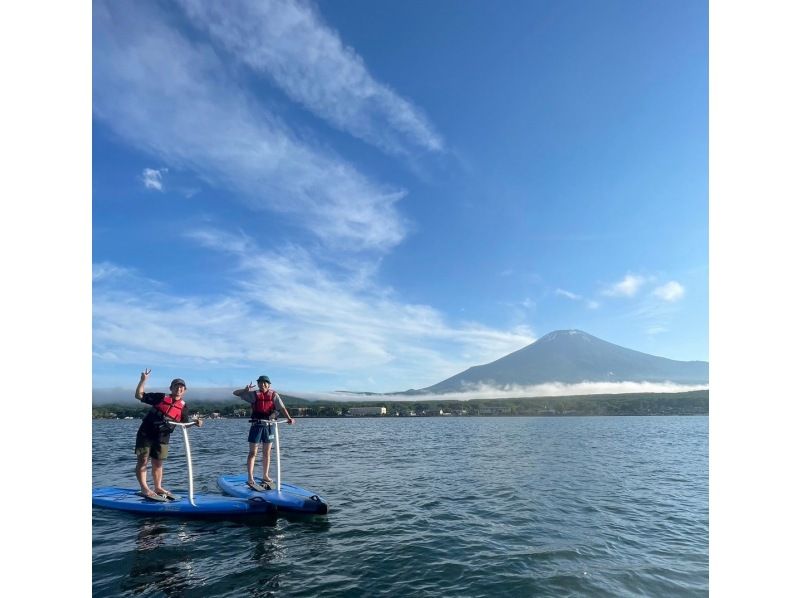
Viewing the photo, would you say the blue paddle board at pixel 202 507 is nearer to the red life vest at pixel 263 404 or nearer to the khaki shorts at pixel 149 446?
the khaki shorts at pixel 149 446

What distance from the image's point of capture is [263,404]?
13602mm

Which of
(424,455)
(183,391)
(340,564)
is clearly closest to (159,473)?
(183,391)

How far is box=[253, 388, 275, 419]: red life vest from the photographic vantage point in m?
13.4

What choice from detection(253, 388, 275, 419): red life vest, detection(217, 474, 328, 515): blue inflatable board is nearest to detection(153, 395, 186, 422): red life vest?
detection(253, 388, 275, 419): red life vest

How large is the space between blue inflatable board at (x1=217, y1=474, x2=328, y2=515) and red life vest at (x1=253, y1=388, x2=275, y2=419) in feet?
7.82

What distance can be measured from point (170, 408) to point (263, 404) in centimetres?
264

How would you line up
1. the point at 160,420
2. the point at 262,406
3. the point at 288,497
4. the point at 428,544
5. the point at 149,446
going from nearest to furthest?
1. the point at 428,544
2. the point at 160,420
3. the point at 149,446
4. the point at 288,497
5. the point at 262,406

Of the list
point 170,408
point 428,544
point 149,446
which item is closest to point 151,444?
point 149,446

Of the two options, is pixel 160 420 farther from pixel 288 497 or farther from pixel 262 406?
pixel 288 497

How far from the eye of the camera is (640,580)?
8.54 m

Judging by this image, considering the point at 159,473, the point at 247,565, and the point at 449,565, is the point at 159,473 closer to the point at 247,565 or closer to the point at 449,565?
the point at 247,565
